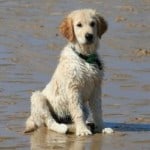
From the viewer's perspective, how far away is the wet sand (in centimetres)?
860

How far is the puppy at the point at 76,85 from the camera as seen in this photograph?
8969mm

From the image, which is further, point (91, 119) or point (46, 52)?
point (46, 52)

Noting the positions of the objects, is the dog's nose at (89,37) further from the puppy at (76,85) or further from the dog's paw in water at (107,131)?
the dog's paw in water at (107,131)

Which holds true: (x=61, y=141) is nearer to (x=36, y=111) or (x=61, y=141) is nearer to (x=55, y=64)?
(x=36, y=111)

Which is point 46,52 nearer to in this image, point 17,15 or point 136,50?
point 136,50

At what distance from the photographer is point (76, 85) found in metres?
8.96

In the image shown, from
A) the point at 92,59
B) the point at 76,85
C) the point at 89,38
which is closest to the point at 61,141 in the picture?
the point at 76,85

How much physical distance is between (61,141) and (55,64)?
172 inches

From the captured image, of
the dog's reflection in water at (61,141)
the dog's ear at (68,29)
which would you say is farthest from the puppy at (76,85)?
the dog's reflection in water at (61,141)

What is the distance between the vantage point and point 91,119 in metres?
9.37

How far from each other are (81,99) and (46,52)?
478 cm

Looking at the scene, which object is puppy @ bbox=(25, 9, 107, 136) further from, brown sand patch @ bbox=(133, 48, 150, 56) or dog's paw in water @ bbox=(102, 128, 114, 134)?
brown sand patch @ bbox=(133, 48, 150, 56)

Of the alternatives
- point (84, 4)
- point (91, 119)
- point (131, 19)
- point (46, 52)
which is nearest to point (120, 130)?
point (91, 119)

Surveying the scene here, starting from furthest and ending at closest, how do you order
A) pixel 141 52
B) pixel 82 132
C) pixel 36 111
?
pixel 141 52
pixel 36 111
pixel 82 132
